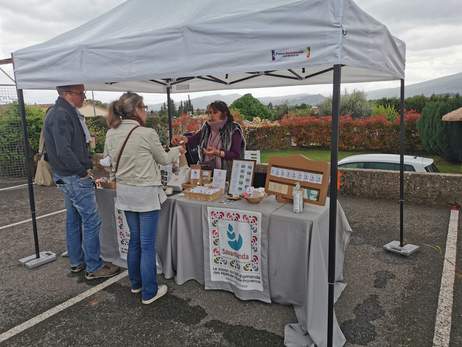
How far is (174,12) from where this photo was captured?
2.80 m

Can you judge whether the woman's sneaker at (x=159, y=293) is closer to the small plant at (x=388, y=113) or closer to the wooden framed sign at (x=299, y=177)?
the wooden framed sign at (x=299, y=177)

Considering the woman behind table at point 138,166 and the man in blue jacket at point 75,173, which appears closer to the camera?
the woman behind table at point 138,166

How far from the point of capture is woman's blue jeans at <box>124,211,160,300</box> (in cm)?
268

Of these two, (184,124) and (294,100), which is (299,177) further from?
(294,100)

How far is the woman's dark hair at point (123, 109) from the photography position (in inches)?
99.1

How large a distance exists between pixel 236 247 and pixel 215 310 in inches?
20.6

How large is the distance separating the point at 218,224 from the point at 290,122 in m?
9.42

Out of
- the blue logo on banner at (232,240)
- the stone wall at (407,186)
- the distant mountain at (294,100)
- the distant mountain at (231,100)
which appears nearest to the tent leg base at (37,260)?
the blue logo on banner at (232,240)

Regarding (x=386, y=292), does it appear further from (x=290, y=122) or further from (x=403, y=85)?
(x=290, y=122)

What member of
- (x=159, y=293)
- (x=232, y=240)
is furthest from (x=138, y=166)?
(x=159, y=293)

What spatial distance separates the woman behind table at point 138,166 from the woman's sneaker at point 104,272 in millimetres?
824

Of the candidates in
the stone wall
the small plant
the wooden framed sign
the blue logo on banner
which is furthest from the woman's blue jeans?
the small plant

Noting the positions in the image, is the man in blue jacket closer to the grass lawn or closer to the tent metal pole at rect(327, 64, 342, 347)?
the tent metal pole at rect(327, 64, 342, 347)

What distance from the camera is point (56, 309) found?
9.40ft
